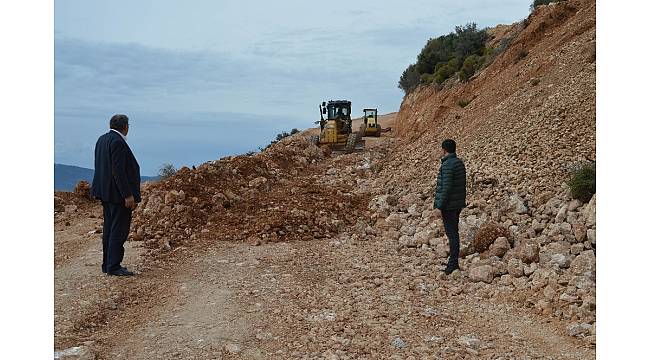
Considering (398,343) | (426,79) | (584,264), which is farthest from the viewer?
(426,79)

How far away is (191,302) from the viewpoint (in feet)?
20.6

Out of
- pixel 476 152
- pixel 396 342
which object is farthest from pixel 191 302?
pixel 476 152

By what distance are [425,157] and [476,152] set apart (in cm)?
211

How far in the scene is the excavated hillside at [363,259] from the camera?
5238 mm

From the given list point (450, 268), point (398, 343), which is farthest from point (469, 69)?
point (398, 343)

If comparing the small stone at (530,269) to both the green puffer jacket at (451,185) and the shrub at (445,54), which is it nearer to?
the green puffer jacket at (451,185)

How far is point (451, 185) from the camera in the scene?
701cm

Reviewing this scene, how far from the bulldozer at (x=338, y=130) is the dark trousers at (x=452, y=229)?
49.9ft

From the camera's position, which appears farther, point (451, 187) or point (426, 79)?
point (426, 79)

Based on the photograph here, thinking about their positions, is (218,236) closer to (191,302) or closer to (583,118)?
(191,302)

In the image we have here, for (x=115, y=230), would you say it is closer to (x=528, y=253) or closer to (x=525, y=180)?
(x=528, y=253)

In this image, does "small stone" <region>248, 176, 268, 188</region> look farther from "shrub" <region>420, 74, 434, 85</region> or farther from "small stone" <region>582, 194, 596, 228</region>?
"shrub" <region>420, 74, 434, 85</region>

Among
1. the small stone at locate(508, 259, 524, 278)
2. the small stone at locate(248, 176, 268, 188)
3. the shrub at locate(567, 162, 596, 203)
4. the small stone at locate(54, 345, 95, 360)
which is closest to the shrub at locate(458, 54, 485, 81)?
the small stone at locate(248, 176, 268, 188)

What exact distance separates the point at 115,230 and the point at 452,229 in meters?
3.78
